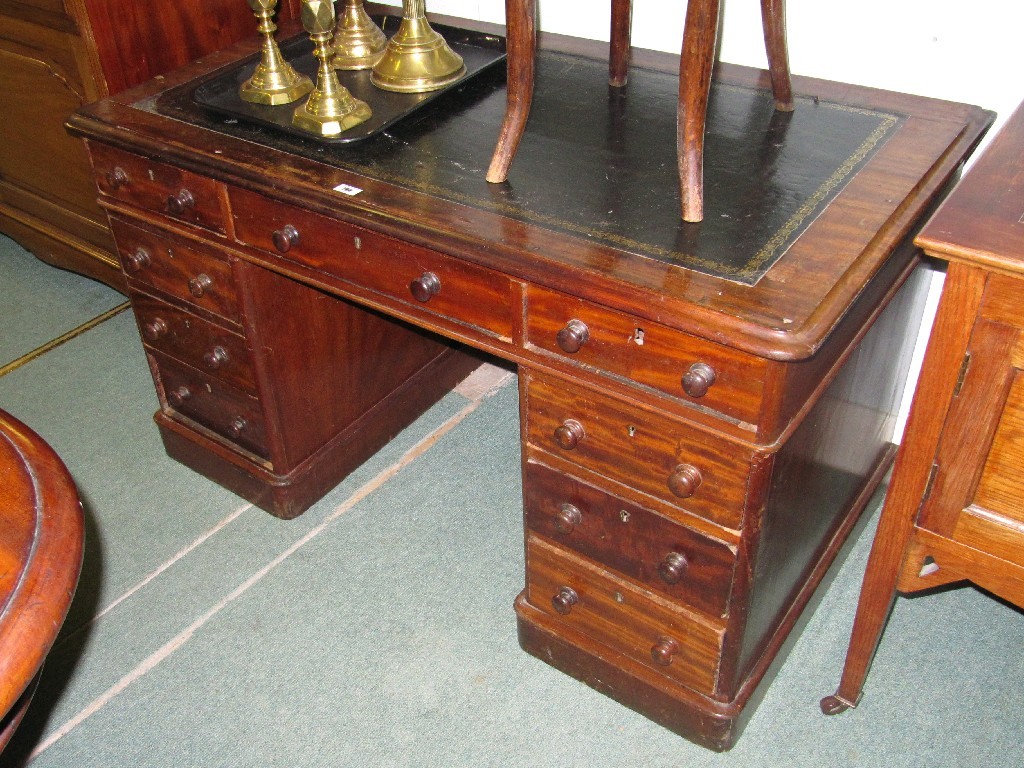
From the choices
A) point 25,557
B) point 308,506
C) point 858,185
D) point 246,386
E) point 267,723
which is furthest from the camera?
point 308,506

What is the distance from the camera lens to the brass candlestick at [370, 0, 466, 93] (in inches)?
70.4

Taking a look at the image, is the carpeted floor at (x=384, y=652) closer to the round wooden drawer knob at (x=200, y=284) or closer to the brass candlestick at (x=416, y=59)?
the round wooden drawer knob at (x=200, y=284)

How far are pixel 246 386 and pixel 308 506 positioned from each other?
35 cm

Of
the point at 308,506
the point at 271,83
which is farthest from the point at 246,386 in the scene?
the point at 271,83

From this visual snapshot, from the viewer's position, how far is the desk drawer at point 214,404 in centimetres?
210

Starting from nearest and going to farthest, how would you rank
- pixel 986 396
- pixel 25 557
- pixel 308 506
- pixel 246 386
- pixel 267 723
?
pixel 25 557
pixel 986 396
pixel 267 723
pixel 246 386
pixel 308 506

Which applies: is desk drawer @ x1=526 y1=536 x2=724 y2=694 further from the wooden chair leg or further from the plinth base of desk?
the wooden chair leg

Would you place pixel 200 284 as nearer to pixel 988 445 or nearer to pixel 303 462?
pixel 303 462

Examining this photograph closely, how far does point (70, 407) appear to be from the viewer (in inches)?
100.0

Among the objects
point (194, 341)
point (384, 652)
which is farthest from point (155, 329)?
point (384, 652)

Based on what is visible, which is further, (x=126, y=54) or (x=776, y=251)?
(x=126, y=54)

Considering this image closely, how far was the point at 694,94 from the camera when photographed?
4.40ft

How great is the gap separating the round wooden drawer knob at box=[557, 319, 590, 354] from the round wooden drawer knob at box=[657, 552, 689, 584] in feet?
1.22

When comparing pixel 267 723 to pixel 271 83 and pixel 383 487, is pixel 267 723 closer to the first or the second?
pixel 383 487
